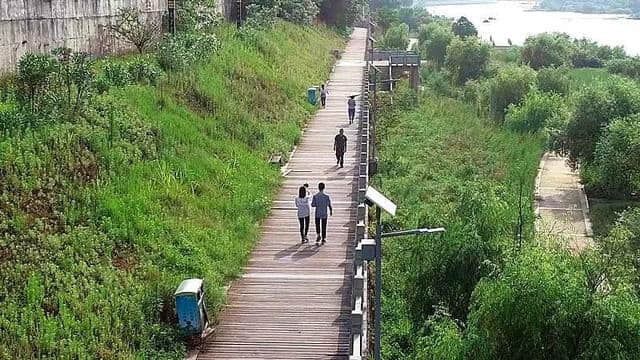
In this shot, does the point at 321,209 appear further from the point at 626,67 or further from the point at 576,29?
the point at 576,29

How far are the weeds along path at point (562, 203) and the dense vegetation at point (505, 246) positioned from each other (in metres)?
0.82

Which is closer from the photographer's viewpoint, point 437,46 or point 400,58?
point 400,58

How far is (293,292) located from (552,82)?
32381 millimetres

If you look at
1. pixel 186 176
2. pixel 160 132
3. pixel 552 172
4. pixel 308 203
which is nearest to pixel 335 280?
pixel 308 203

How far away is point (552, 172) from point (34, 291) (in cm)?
2698

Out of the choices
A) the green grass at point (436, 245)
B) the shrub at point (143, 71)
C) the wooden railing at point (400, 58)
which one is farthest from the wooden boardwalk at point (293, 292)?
the wooden railing at point (400, 58)

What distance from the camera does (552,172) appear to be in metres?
33.4

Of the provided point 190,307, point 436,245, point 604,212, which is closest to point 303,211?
point 436,245

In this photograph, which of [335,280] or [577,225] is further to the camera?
[577,225]

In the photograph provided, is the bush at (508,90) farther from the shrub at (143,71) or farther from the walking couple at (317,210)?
the walking couple at (317,210)

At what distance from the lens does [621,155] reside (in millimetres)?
25219

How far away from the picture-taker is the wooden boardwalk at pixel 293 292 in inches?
438

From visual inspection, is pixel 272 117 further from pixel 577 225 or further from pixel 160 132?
Answer: pixel 577 225

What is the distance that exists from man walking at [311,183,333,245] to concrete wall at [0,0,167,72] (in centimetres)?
644
